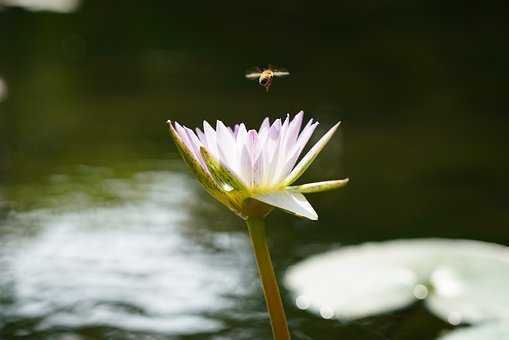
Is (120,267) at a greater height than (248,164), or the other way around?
(120,267)

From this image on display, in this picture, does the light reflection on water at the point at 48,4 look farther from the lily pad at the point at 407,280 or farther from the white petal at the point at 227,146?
the white petal at the point at 227,146

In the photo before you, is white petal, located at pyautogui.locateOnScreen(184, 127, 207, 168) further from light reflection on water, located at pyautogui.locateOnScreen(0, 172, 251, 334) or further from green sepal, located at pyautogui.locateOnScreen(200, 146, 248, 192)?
light reflection on water, located at pyautogui.locateOnScreen(0, 172, 251, 334)

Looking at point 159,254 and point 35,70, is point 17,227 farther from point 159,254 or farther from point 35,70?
point 35,70

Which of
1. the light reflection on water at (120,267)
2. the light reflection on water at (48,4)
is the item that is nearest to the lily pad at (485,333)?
the light reflection on water at (120,267)

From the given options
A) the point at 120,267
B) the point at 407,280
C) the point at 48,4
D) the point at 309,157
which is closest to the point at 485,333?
the point at 407,280

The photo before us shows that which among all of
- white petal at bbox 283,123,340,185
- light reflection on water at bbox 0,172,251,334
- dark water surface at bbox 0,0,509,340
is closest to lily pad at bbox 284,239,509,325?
dark water surface at bbox 0,0,509,340

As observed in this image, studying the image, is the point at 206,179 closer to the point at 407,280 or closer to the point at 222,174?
the point at 222,174

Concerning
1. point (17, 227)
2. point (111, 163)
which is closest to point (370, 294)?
point (17, 227)
